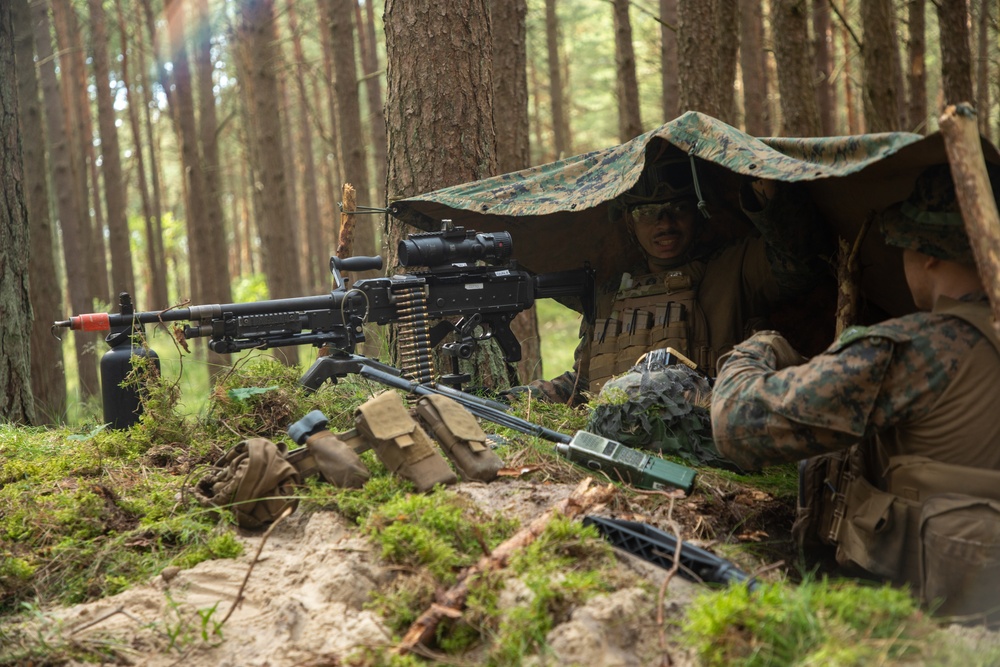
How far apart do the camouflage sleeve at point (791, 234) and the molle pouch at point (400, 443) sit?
225 centimetres

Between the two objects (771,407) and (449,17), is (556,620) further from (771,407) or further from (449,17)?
(449,17)

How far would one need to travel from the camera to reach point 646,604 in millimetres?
3070

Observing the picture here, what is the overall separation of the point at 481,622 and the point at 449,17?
491cm

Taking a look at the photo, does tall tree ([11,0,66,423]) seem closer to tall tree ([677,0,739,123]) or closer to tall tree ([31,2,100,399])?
tall tree ([31,2,100,399])

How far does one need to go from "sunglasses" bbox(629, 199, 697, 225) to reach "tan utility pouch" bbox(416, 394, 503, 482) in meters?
2.26

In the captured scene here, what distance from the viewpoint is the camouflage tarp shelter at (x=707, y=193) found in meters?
3.86

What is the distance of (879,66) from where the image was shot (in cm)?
1037

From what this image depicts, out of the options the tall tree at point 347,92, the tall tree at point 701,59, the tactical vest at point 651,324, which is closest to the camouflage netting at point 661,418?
the tactical vest at point 651,324

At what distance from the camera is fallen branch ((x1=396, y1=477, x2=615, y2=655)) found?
3.03 m

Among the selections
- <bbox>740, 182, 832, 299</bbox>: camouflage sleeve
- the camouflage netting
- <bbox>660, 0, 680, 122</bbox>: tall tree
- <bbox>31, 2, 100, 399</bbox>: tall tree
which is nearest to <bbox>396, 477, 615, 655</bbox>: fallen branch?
the camouflage netting

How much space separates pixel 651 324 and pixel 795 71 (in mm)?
5046

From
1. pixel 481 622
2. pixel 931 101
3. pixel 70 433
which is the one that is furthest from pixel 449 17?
pixel 931 101

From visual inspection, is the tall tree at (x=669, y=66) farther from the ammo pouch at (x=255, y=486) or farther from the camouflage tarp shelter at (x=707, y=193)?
the ammo pouch at (x=255, y=486)

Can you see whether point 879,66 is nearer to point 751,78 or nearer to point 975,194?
point 751,78
